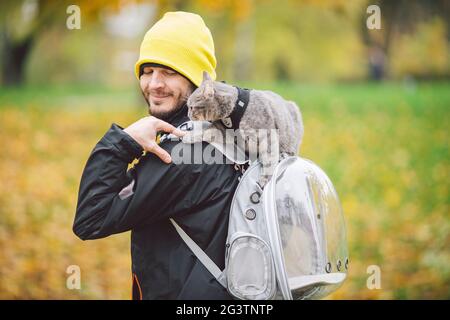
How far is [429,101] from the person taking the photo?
10828 mm

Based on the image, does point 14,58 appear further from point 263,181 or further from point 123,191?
point 263,181

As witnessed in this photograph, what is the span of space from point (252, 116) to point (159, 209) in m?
0.73

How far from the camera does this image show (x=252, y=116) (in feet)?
7.78

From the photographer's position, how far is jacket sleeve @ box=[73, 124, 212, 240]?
1.83 m

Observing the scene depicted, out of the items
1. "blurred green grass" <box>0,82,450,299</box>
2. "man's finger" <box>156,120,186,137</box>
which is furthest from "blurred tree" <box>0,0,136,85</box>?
"man's finger" <box>156,120,186,137</box>

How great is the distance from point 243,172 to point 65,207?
500 centimetres

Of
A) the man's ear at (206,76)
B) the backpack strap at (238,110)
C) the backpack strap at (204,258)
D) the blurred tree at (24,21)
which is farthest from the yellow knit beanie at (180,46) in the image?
the blurred tree at (24,21)

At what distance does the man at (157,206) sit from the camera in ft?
6.02

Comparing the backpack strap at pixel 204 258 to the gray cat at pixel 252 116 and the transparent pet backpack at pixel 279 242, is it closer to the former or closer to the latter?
the transparent pet backpack at pixel 279 242

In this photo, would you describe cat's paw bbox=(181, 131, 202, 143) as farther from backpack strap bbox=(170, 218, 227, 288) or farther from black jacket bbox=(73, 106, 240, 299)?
backpack strap bbox=(170, 218, 227, 288)

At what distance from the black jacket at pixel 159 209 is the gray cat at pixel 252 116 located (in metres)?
0.26

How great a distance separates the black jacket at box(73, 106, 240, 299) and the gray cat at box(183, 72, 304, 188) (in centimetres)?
26
